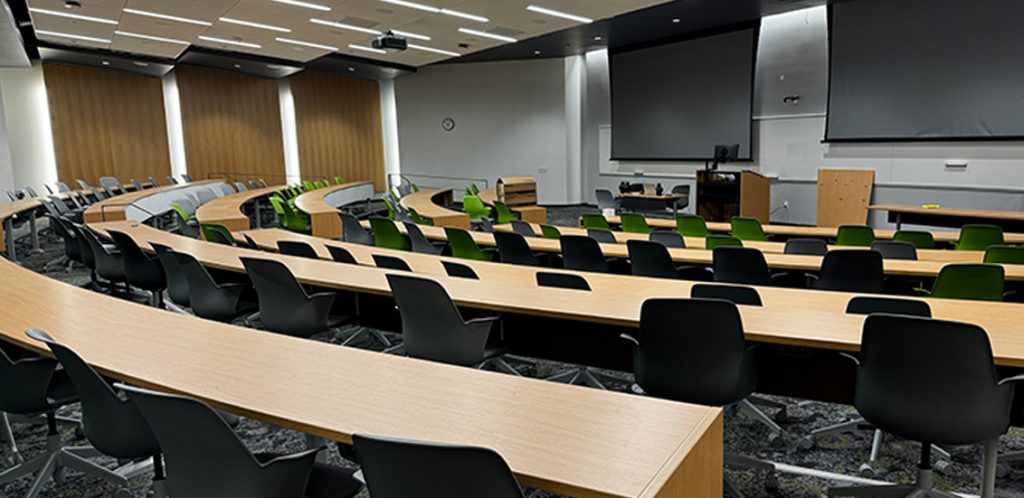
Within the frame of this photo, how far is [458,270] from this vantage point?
4148mm

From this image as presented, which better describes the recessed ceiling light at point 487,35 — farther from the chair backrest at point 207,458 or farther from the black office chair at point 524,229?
the chair backrest at point 207,458

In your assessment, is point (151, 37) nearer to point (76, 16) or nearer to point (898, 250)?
point (76, 16)

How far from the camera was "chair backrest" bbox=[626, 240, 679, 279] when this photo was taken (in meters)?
4.76

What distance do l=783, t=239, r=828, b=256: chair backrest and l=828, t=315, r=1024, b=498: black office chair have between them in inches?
124

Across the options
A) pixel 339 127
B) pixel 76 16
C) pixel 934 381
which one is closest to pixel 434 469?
pixel 934 381

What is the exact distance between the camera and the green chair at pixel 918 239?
583cm

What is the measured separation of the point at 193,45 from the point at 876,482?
13.1 m

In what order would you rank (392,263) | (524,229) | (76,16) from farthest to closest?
(76,16), (524,229), (392,263)

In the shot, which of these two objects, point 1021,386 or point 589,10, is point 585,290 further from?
point 589,10

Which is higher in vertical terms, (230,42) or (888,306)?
(230,42)

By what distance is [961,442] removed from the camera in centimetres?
229

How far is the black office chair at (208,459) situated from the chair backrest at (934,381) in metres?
1.97

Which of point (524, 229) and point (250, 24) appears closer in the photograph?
point (524, 229)

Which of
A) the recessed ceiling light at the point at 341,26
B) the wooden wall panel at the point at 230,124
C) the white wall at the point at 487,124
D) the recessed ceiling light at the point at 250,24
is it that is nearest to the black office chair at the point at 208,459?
the recessed ceiling light at the point at 341,26
